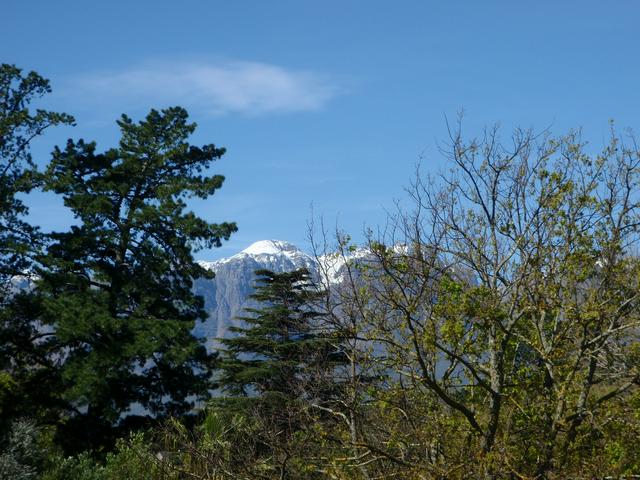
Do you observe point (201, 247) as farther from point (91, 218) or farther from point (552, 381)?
→ point (552, 381)

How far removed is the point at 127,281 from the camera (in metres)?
24.6

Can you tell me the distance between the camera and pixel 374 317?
10508 mm

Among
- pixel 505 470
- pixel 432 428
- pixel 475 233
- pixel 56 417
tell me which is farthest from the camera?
pixel 56 417

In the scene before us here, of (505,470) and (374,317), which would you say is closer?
(505,470)

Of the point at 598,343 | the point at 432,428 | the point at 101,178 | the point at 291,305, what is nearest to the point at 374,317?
the point at 432,428

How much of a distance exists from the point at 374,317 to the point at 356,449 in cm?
198

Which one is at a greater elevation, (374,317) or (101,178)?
(101,178)

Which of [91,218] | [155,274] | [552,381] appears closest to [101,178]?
[91,218]

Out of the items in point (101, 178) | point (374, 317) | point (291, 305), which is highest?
point (101, 178)

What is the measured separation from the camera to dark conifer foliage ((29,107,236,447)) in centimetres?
2272

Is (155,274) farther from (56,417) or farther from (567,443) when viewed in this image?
(567,443)

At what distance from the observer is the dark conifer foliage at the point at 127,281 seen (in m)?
22.7

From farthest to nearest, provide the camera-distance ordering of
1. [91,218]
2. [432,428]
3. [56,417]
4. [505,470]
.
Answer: [91,218] < [56,417] < [432,428] < [505,470]

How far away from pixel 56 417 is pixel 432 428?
Result: 16595 mm
